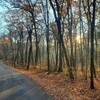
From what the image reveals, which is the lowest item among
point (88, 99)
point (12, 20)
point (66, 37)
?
point (88, 99)

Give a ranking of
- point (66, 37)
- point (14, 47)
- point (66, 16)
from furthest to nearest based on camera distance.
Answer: point (14, 47) → point (66, 37) → point (66, 16)

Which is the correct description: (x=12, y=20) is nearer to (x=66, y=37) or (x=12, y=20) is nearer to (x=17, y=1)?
(x=66, y=37)

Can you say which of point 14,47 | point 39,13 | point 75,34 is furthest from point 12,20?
point 14,47

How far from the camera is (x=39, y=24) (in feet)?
155

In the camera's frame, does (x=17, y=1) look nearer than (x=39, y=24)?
Yes

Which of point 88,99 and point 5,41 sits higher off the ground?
point 5,41

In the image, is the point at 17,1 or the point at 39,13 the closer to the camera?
the point at 17,1

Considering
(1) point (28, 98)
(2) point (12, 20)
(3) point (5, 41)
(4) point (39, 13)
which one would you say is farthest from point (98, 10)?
(3) point (5, 41)

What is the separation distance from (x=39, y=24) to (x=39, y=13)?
9.88ft

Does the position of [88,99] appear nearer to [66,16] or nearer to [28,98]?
[28,98]

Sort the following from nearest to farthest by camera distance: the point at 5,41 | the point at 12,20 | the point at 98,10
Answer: the point at 98,10
the point at 12,20
the point at 5,41

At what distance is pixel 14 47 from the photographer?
84500 millimetres

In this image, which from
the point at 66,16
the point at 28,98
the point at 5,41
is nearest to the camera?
the point at 28,98

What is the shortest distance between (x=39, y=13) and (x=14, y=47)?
4134 centimetres
